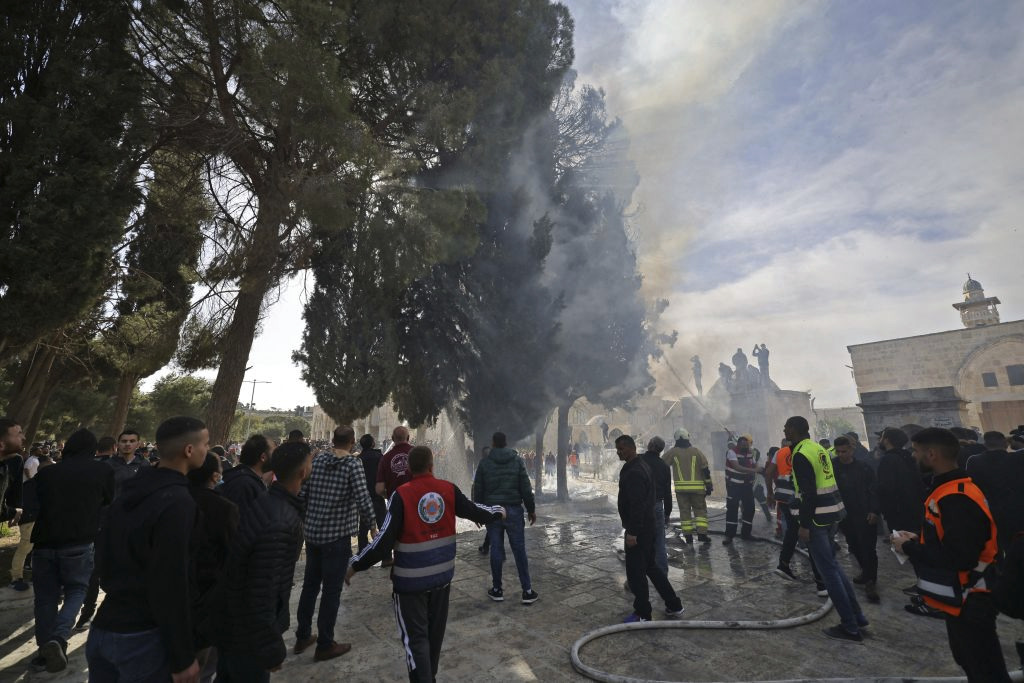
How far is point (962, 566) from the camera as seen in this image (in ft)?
7.91

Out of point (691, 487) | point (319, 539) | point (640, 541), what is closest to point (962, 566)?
point (640, 541)

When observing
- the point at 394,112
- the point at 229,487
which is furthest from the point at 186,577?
the point at 394,112

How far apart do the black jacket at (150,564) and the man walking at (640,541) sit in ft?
11.0

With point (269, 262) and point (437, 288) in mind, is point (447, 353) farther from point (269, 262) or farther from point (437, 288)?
point (269, 262)

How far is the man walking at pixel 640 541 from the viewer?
429 cm

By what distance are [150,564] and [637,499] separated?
3828mm

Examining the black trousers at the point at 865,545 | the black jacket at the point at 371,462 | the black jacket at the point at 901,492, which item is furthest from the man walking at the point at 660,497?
the black jacket at the point at 371,462

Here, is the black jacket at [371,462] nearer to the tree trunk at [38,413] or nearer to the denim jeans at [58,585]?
the denim jeans at [58,585]

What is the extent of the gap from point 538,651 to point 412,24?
12.8 m

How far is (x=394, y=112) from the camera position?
39.6 ft

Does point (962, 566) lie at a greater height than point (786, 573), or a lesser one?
greater

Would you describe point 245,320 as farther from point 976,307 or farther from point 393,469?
point 976,307

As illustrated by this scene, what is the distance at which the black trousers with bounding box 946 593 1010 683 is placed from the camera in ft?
7.54

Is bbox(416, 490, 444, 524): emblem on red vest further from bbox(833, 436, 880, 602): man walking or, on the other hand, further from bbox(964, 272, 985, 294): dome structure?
bbox(964, 272, 985, 294): dome structure
